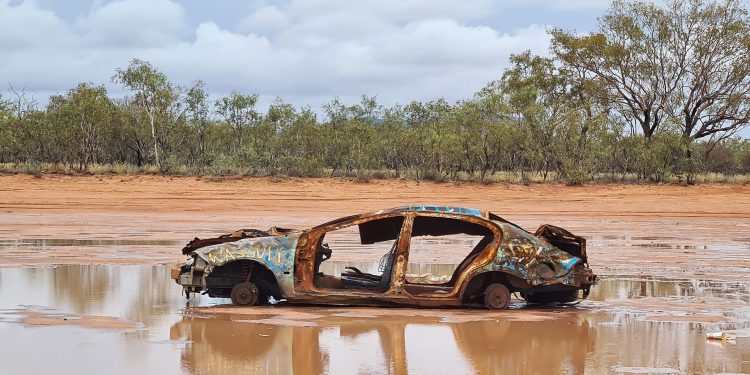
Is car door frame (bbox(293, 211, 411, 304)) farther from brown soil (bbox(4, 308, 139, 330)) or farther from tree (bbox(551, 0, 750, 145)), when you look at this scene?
tree (bbox(551, 0, 750, 145))

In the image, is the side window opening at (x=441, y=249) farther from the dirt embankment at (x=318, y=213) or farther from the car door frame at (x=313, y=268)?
the dirt embankment at (x=318, y=213)

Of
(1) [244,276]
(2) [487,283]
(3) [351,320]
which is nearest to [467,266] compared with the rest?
(2) [487,283]

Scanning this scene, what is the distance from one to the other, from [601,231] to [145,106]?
28.1 m

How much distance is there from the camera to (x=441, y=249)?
826 inches

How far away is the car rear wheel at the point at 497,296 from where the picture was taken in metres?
12.4

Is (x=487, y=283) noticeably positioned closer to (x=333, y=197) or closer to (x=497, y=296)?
(x=497, y=296)

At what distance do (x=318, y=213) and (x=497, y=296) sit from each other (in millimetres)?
18904

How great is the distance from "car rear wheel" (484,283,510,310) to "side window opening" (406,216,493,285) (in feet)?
1.44

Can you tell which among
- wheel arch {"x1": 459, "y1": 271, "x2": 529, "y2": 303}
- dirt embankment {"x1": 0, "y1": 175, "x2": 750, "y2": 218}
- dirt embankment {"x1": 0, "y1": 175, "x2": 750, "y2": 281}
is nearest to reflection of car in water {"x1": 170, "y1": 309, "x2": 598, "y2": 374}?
wheel arch {"x1": 459, "y1": 271, "x2": 529, "y2": 303}

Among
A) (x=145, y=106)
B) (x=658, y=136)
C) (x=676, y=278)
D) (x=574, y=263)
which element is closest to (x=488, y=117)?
(x=658, y=136)

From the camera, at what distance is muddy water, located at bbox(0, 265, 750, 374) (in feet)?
29.9

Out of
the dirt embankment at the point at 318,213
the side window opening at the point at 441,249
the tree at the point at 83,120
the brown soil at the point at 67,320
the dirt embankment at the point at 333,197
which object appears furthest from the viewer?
the tree at the point at 83,120

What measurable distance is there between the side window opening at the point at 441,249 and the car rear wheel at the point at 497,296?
0.44 meters

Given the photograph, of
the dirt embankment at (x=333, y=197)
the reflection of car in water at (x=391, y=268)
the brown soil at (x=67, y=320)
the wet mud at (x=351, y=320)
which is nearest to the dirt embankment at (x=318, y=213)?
the dirt embankment at (x=333, y=197)
